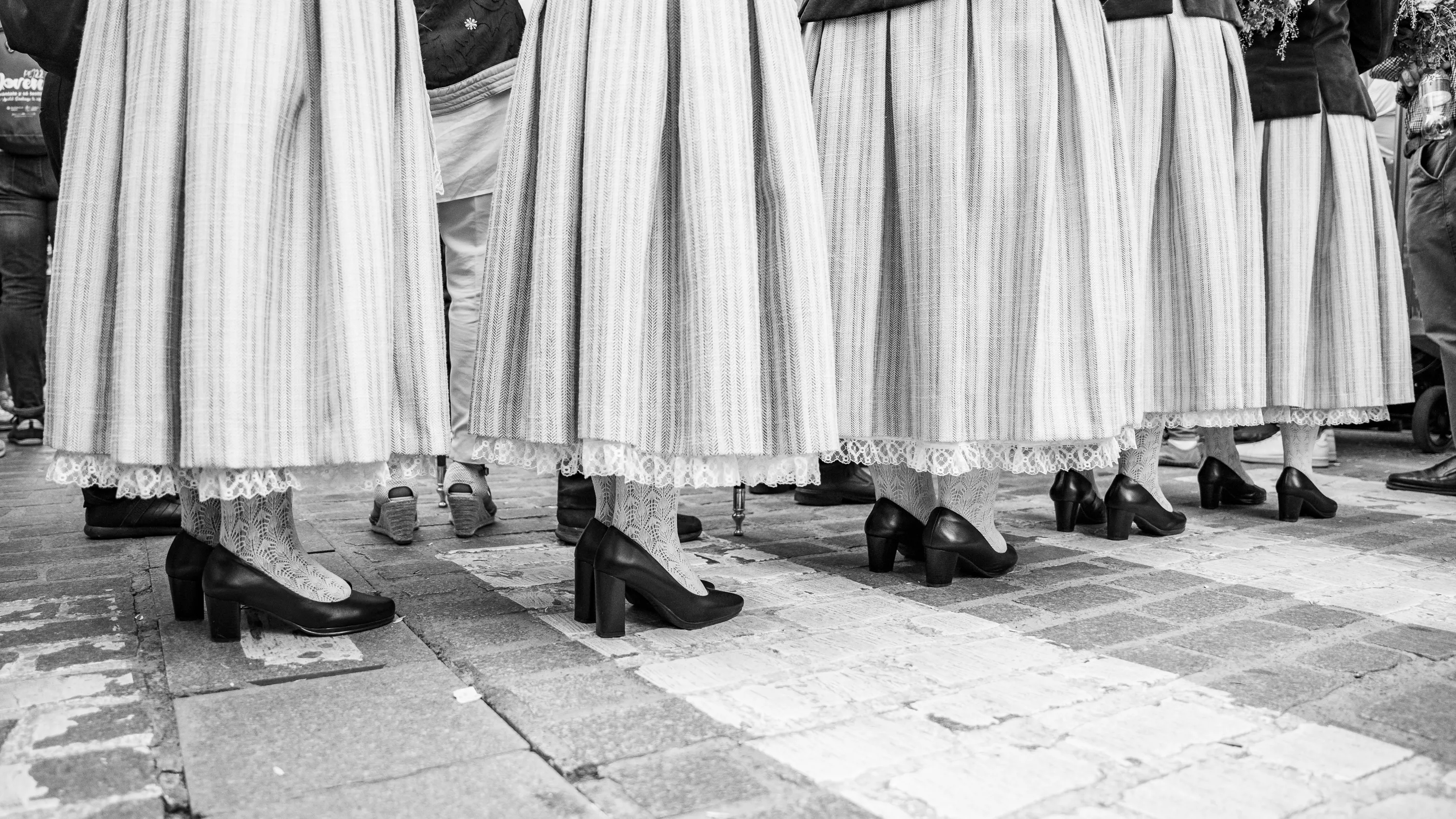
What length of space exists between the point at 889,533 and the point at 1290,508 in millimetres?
1673

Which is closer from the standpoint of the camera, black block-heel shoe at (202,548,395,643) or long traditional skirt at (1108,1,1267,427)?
black block-heel shoe at (202,548,395,643)

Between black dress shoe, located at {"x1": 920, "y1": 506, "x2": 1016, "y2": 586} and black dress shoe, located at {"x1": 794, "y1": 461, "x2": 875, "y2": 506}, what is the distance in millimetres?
1317

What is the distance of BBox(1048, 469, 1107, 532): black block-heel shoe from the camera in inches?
115

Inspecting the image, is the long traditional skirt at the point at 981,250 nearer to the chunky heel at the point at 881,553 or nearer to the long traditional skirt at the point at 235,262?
the chunky heel at the point at 881,553

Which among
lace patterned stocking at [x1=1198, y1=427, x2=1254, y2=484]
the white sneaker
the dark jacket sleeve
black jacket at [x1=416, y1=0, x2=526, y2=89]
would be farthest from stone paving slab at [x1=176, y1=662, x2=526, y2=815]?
the white sneaker

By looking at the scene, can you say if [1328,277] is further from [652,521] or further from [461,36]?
[461,36]

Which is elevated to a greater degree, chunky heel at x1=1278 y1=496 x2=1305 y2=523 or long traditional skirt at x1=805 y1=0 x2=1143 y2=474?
long traditional skirt at x1=805 y1=0 x2=1143 y2=474

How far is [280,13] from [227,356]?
23.2 inches

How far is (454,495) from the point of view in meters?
2.77

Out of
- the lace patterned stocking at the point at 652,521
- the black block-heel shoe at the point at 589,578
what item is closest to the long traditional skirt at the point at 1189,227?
the lace patterned stocking at the point at 652,521

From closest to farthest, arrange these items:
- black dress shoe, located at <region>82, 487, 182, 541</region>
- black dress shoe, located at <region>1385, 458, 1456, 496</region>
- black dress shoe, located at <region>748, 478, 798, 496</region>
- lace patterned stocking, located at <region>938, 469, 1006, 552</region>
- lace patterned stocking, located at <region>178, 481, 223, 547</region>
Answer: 1. lace patterned stocking, located at <region>178, 481, 223, 547</region>
2. lace patterned stocking, located at <region>938, 469, 1006, 552</region>
3. black dress shoe, located at <region>82, 487, 182, 541</region>
4. black dress shoe, located at <region>1385, 458, 1456, 496</region>
5. black dress shoe, located at <region>748, 478, 798, 496</region>

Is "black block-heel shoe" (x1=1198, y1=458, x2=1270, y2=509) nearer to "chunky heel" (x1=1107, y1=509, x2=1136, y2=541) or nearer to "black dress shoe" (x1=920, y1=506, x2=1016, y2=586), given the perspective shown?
"chunky heel" (x1=1107, y1=509, x2=1136, y2=541)

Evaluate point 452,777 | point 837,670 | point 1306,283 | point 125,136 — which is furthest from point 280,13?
point 1306,283

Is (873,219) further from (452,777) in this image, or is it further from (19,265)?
(19,265)
